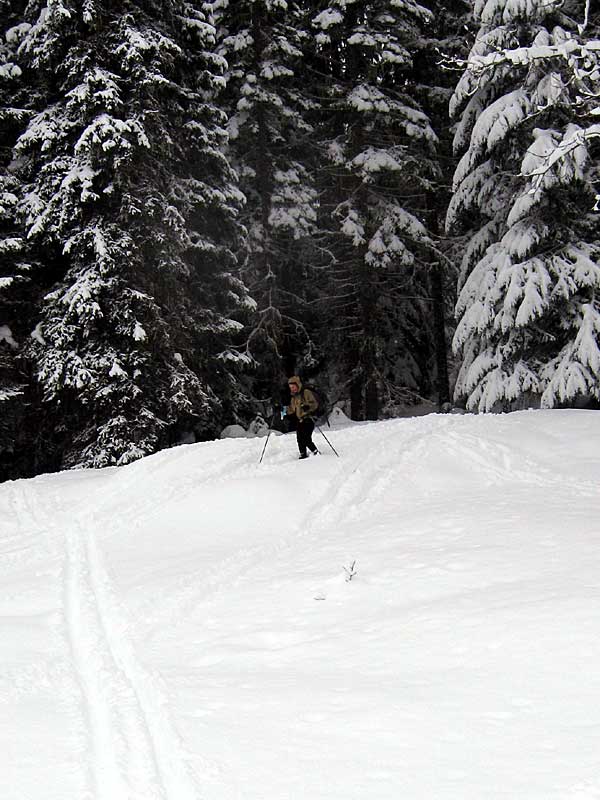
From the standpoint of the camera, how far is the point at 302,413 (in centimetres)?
1294

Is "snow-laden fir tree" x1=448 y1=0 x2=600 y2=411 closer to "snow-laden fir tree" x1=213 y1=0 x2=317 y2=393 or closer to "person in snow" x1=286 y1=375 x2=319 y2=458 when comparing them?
"person in snow" x1=286 y1=375 x2=319 y2=458

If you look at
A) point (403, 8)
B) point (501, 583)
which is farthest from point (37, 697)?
point (403, 8)

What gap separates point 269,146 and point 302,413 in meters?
11.2

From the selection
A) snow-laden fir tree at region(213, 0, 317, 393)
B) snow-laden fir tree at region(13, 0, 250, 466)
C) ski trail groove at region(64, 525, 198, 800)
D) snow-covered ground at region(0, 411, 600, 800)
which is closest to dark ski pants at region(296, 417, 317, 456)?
snow-covered ground at region(0, 411, 600, 800)

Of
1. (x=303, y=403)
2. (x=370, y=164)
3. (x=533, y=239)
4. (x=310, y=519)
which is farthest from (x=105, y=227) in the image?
(x=533, y=239)

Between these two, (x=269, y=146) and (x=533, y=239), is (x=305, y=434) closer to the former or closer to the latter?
(x=533, y=239)

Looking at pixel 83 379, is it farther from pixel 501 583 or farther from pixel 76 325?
pixel 501 583

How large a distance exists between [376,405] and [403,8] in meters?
11.3

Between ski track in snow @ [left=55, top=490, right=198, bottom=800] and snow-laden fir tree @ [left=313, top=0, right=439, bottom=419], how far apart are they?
15.0 meters

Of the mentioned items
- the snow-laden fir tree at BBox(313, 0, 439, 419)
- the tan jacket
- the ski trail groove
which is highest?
the snow-laden fir tree at BBox(313, 0, 439, 419)

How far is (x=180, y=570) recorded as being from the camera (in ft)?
26.3

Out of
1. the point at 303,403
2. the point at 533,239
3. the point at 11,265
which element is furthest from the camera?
the point at 11,265

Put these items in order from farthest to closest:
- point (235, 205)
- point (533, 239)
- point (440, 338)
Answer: point (440, 338) < point (235, 205) < point (533, 239)

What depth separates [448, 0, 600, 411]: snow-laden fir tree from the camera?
13.7 meters
